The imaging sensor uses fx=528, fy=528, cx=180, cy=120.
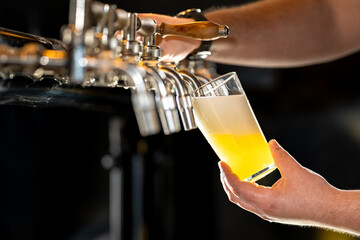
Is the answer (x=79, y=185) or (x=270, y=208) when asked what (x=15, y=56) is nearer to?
(x=270, y=208)

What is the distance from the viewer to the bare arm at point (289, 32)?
1548mm

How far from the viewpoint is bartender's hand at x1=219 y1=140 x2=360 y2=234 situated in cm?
104

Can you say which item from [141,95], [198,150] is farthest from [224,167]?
[198,150]

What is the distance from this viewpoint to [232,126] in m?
1.01

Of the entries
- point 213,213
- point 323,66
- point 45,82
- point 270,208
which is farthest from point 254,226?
point 45,82

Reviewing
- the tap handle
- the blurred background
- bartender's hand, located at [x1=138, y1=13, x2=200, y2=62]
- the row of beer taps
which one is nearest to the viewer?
the row of beer taps

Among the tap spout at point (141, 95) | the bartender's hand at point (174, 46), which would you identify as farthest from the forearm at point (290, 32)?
the tap spout at point (141, 95)

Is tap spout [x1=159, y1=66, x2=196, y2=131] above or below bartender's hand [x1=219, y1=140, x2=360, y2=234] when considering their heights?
above

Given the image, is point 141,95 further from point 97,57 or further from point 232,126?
point 232,126

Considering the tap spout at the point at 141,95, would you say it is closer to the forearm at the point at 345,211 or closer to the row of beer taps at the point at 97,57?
the row of beer taps at the point at 97,57

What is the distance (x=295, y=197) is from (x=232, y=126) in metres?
0.21

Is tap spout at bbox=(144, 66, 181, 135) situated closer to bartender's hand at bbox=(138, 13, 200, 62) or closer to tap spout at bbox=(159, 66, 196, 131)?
tap spout at bbox=(159, 66, 196, 131)

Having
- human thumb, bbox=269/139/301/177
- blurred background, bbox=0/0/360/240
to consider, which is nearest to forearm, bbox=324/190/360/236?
human thumb, bbox=269/139/301/177

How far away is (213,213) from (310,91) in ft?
2.70
